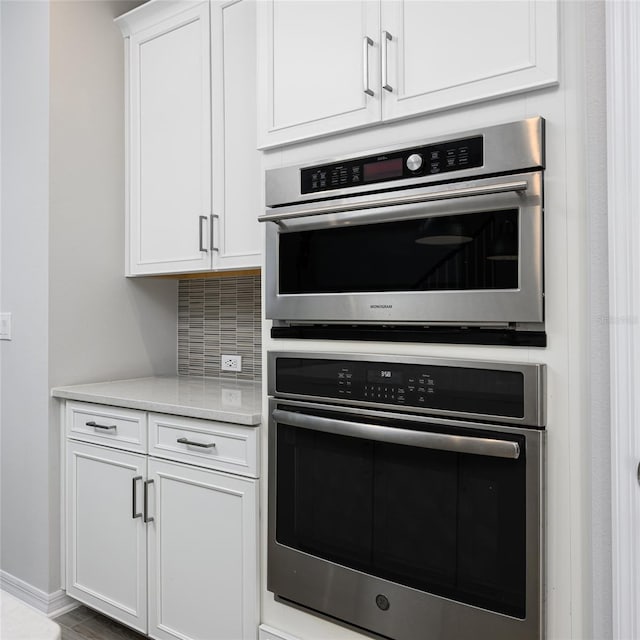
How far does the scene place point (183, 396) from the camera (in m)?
2.14

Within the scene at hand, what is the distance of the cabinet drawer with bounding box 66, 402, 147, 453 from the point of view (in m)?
2.08

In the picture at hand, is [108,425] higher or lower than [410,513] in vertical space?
higher

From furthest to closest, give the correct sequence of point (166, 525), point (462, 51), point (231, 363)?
point (231, 363) < point (166, 525) < point (462, 51)

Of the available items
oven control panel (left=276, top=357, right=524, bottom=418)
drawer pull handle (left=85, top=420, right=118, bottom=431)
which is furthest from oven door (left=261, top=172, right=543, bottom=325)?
drawer pull handle (left=85, top=420, right=118, bottom=431)

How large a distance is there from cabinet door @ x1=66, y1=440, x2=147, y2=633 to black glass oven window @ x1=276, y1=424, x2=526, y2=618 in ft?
2.22

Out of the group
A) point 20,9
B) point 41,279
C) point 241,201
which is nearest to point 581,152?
point 241,201

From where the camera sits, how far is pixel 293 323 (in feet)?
5.77

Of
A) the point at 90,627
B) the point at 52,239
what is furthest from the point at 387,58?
the point at 90,627

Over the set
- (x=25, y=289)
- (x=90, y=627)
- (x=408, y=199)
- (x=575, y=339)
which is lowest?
(x=90, y=627)

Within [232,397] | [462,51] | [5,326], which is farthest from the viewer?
[5,326]

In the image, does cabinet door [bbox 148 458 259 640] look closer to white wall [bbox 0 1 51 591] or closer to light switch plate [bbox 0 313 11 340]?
white wall [bbox 0 1 51 591]

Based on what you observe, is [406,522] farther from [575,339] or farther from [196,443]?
[196,443]

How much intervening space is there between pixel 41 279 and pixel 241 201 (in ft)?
3.02

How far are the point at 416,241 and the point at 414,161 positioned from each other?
20 centimetres
